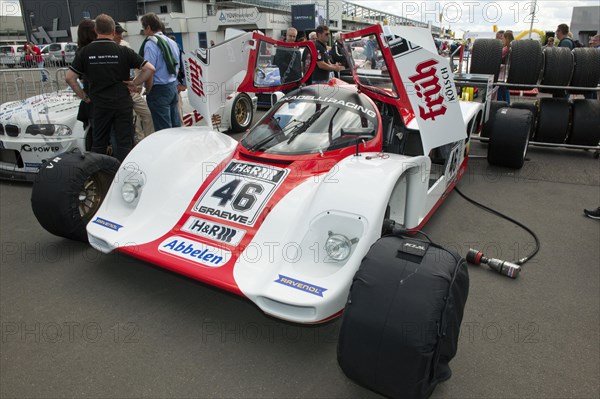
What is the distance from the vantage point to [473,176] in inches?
220

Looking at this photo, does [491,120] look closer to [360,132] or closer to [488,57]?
[488,57]

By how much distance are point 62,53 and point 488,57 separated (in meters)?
24.1

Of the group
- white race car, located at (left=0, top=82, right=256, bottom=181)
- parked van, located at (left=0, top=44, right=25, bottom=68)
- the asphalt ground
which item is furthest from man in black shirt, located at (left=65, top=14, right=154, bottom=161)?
parked van, located at (left=0, top=44, right=25, bottom=68)

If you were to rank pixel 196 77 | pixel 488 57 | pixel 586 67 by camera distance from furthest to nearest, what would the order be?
pixel 488 57
pixel 586 67
pixel 196 77

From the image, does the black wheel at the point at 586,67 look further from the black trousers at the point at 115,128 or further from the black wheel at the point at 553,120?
the black trousers at the point at 115,128

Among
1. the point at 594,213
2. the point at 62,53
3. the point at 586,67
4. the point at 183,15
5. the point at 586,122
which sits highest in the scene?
the point at 183,15

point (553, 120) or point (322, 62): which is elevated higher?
point (322, 62)

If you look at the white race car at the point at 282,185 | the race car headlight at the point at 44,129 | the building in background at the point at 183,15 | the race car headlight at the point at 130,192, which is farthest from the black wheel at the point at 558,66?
the building in background at the point at 183,15

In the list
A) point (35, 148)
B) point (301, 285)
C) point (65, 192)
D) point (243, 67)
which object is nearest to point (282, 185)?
point (301, 285)

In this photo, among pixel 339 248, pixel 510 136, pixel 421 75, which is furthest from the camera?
pixel 510 136

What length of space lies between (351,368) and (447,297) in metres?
0.52

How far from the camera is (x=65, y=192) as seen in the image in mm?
3168

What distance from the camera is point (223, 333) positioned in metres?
2.58

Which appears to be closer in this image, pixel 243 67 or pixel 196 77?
pixel 196 77
